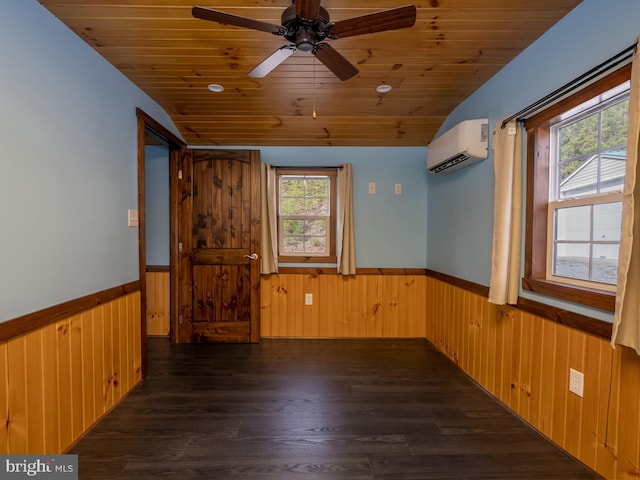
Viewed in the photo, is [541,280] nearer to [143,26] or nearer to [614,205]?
[614,205]

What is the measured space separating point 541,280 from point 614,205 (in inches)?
21.8

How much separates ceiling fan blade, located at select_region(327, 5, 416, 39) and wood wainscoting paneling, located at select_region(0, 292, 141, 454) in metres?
2.04

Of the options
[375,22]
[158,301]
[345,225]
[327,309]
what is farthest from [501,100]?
[158,301]

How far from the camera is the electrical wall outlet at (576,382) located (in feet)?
4.84

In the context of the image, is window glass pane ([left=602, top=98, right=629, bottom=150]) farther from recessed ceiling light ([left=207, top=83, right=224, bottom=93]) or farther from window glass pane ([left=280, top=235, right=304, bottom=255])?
window glass pane ([left=280, top=235, right=304, bottom=255])

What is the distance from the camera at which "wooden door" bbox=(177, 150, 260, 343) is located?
10.2 ft

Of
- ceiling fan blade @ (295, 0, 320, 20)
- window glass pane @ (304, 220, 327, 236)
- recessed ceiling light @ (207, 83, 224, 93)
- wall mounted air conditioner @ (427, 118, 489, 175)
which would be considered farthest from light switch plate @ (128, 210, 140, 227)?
wall mounted air conditioner @ (427, 118, 489, 175)

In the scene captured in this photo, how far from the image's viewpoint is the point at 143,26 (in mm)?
1597

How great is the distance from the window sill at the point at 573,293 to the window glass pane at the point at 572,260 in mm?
103

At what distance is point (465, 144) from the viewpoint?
220cm

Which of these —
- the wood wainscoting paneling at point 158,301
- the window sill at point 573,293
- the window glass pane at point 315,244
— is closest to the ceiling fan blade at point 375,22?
the window sill at point 573,293

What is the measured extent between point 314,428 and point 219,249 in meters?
2.06

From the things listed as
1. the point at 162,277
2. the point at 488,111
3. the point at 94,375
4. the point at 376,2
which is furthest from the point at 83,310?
the point at 488,111

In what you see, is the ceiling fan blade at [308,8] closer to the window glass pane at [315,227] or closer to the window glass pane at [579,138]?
the window glass pane at [579,138]
